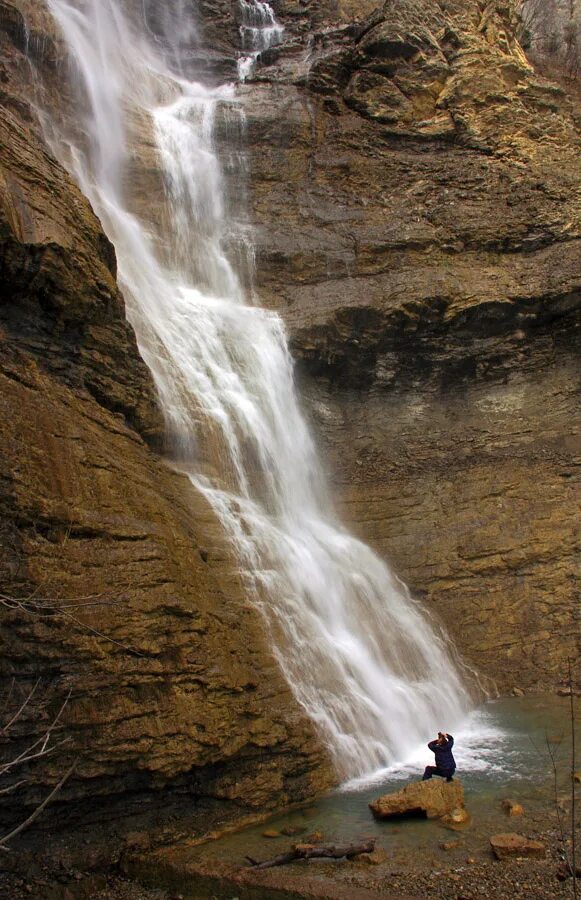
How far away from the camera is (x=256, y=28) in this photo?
1088 inches

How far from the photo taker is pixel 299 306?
736 inches

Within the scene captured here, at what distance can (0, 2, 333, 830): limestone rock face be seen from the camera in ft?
23.9

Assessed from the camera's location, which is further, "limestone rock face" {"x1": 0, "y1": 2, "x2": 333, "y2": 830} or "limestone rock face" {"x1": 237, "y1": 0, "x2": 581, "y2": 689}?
"limestone rock face" {"x1": 237, "y1": 0, "x2": 581, "y2": 689}

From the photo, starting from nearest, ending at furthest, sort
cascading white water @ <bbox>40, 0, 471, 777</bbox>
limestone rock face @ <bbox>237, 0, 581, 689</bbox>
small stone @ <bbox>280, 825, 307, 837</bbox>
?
small stone @ <bbox>280, 825, 307, 837</bbox> < cascading white water @ <bbox>40, 0, 471, 777</bbox> < limestone rock face @ <bbox>237, 0, 581, 689</bbox>

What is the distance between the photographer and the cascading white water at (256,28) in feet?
88.3

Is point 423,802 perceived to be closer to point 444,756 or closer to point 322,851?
point 444,756

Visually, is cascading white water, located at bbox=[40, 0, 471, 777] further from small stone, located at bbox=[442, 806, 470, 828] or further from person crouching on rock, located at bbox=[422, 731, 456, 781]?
small stone, located at bbox=[442, 806, 470, 828]

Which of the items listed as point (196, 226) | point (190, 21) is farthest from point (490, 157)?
point (190, 21)

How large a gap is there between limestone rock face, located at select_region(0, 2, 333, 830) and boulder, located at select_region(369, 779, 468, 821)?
117 centimetres

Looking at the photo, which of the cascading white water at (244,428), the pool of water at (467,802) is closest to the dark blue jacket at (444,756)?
the pool of water at (467,802)

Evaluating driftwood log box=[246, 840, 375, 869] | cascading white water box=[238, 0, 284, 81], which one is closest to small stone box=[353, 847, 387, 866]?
driftwood log box=[246, 840, 375, 869]

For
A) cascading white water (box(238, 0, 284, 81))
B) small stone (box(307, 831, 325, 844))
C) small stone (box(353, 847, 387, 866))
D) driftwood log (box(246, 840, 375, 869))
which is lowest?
small stone (box(307, 831, 325, 844))

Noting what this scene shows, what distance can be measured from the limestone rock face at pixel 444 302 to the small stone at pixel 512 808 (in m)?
7.24

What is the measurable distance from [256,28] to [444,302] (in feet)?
56.3
